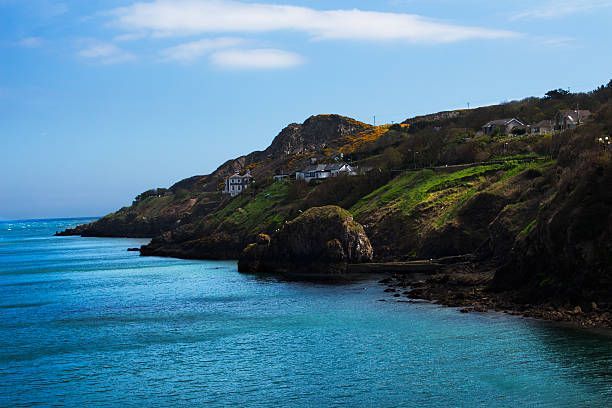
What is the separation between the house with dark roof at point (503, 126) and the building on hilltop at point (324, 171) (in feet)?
106

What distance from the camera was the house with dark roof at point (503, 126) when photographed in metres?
123

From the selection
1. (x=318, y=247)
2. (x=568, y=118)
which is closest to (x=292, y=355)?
(x=318, y=247)

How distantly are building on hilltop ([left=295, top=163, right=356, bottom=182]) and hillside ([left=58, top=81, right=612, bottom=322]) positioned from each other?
4266 mm

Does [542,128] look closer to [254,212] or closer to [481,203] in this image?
[481,203]

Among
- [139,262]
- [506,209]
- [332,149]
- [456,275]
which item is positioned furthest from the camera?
[332,149]

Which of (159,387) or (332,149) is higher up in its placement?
(332,149)

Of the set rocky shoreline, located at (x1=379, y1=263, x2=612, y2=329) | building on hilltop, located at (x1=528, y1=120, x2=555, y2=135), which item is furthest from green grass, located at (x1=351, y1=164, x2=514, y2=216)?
building on hilltop, located at (x1=528, y1=120, x2=555, y2=135)

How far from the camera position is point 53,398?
30156 mm

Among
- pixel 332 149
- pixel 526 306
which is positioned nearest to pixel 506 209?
pixel 526 306

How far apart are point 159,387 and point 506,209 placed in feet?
157

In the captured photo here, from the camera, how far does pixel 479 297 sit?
50750 millimetres

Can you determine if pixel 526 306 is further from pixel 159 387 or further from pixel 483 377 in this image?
pixel 159 387

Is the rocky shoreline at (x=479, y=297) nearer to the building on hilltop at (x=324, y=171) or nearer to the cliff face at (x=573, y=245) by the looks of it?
the cliff face at (x=573, y=245)

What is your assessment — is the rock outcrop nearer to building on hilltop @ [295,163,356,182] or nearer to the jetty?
the jetty
